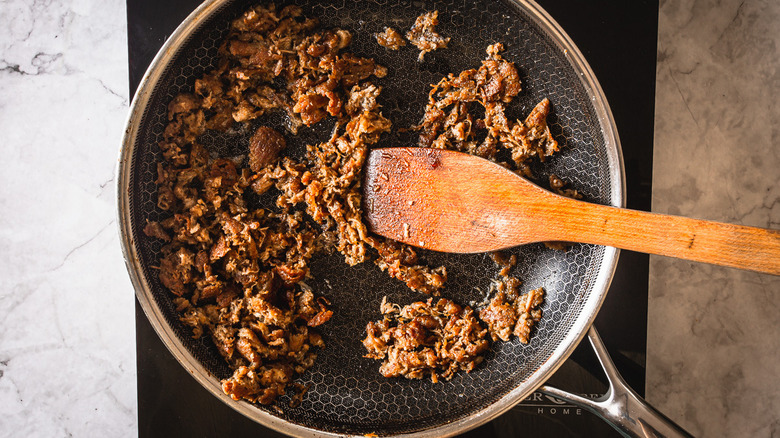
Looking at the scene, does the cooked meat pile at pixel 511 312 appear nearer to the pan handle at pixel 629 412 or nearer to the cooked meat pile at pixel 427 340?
the cooked meat pile at pixel 427 340

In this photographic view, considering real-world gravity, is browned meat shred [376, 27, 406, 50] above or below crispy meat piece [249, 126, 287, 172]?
above

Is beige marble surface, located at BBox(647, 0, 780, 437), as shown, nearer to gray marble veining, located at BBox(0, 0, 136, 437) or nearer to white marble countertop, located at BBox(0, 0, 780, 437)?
white marble countertop, located at BBox(0, 0, 780, 437)

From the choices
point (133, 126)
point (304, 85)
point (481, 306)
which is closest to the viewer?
point (133, 126)

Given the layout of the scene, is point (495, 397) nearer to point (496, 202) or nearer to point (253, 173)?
point (496, 202)

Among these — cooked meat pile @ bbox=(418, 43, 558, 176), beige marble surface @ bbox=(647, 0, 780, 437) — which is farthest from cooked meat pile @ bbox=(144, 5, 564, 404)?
beige marble surface @ bbox=(647, 0, 780, 437)

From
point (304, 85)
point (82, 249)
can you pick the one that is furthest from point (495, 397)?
point (82, 249)

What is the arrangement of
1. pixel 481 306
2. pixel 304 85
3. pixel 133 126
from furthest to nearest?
pixel 481 306
pixel 304 85
pixel 133 126

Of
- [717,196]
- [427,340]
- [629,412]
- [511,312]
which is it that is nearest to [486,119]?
[511,312]
